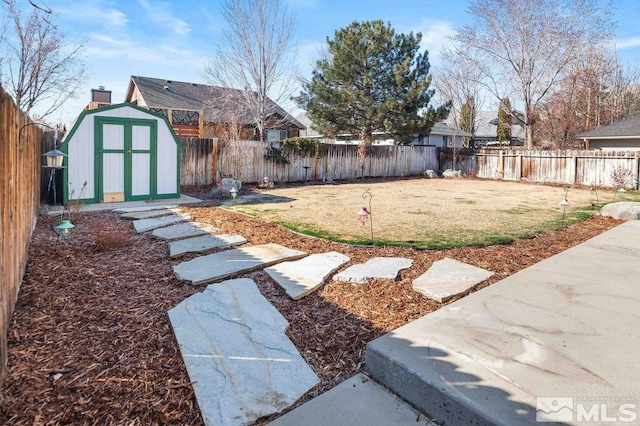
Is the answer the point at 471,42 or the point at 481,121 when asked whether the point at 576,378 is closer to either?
the point at 471,42

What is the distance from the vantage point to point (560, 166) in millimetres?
15070

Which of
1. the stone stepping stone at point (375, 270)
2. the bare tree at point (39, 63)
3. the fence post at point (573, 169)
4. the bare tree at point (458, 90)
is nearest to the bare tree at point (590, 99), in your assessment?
the bare tree at point (458, 90)

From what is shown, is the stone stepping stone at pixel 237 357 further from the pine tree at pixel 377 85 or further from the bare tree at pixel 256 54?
the pine tree at pixel 377 85

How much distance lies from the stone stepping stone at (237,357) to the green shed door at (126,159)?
20.0 feet

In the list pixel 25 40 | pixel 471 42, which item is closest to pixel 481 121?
pixel 471 42

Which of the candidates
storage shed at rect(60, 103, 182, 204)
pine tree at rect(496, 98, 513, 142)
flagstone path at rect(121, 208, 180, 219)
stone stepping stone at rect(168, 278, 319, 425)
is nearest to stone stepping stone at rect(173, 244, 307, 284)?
stone stepping stone at rect(168, 278, 319, 425)

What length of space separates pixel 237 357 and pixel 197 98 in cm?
2257

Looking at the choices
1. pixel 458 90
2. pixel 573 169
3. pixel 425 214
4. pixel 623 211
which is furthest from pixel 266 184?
pixel 458 90

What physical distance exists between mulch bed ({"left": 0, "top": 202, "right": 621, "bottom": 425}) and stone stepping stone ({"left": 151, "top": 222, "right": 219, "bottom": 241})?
22 centimetres

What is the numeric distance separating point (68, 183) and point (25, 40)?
11.6 m

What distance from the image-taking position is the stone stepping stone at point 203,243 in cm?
447

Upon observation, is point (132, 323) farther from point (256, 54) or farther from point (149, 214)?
point (256, 54)

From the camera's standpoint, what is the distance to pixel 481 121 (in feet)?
126

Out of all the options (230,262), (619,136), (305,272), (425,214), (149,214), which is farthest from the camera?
(619,136)
